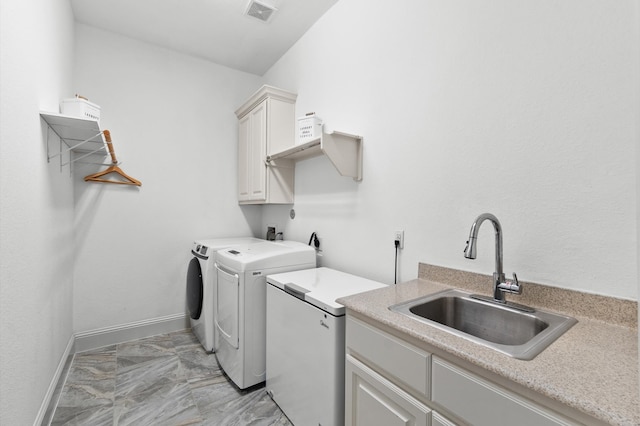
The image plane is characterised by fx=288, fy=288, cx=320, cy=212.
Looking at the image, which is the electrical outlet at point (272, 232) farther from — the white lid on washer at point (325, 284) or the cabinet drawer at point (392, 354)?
the cabinet drawer at point (392, 354)

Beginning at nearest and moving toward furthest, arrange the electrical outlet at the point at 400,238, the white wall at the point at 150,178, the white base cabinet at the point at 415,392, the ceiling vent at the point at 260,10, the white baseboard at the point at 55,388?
the white base cabinet at the point at 415,392, the white baseboard at the point at 55,388, the electrical outlet at the point at 400,238, the ceiling vent at the point at 260,10, the white wall at the point at 150,178

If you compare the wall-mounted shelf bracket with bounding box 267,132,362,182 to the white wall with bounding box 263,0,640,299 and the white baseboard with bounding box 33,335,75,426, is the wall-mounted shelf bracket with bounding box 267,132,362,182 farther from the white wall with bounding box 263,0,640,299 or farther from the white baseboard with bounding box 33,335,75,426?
the white baseboard with bounding box 33,335,75,426

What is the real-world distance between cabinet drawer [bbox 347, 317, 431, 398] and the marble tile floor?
0.94 metres

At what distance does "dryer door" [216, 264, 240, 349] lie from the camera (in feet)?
6.57

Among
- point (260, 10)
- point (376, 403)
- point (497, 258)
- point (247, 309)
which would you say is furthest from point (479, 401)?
point (260, 10)

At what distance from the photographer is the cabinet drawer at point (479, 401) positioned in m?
0.70

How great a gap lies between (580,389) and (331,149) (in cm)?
160

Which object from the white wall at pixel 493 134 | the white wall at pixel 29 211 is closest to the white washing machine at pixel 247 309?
the white wall at pixel 493 134

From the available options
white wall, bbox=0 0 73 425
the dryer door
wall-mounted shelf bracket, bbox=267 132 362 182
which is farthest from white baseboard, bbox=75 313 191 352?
wall-mounted shelf bracket, bbox=267 132 362 182

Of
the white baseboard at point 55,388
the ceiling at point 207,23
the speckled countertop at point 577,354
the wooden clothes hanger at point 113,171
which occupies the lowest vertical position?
the white baseboard at point 55,388

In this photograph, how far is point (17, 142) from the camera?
4.08 ft

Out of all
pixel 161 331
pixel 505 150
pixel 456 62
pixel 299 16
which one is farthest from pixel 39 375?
pixel 299 16

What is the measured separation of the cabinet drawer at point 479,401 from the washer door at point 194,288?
2.27 m

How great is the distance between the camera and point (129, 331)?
2771 millimetres
